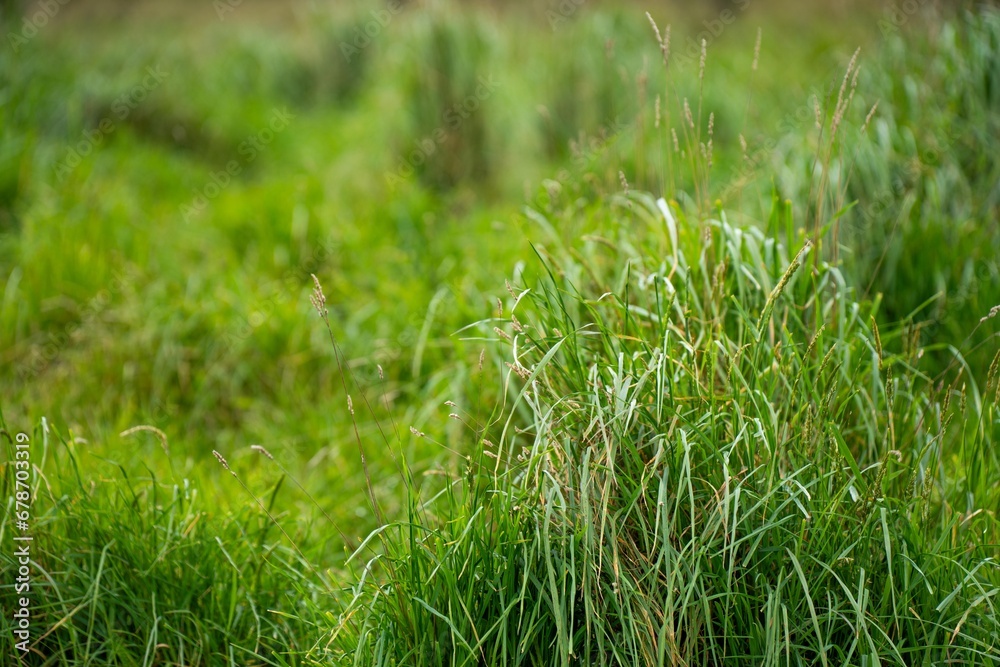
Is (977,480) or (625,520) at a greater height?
(625,520)

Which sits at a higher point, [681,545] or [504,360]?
[504,360]

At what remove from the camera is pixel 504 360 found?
2.58 meters

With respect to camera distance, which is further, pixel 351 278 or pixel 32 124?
pixel 32 124

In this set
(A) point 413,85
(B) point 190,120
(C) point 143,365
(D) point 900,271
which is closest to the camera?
(D) point 900,271

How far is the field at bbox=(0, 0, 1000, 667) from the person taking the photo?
1.81 metres

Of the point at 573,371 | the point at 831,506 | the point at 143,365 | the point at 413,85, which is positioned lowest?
the point at 143,365

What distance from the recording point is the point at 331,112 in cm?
741

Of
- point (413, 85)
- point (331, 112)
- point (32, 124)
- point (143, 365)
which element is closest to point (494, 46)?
point (413, 85)

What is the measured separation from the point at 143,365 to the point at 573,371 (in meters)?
2.18

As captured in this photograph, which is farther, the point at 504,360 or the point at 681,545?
the point at 504,360

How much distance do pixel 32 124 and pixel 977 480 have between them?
520 cm

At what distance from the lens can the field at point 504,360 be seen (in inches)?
71.2

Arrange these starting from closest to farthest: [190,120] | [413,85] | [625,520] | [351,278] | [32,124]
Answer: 1. [625,520]
2. [351,278]
3. [32,124]
4. [413,85]
5. [190,120]

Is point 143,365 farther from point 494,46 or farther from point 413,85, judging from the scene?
point 494,46
